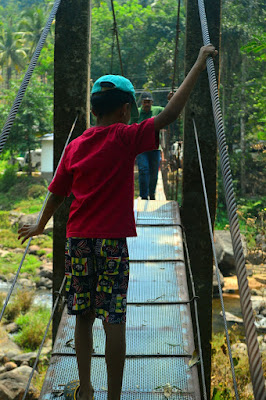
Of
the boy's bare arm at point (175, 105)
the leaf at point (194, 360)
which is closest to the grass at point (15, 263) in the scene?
the leaf at point (194, 360)

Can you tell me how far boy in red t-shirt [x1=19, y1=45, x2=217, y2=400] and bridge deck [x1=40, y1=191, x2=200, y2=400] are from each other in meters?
0.43

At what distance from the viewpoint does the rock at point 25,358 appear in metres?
6.98

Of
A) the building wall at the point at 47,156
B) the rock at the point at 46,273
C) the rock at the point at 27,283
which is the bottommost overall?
the building wall at the point at 47,156

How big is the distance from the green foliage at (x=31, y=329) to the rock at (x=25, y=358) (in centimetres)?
72

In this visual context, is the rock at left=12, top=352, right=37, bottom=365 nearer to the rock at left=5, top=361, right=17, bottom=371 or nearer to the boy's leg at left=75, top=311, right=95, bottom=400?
the rock at left=5, top=361, right=17, bottom=371

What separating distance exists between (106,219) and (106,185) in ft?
0.35

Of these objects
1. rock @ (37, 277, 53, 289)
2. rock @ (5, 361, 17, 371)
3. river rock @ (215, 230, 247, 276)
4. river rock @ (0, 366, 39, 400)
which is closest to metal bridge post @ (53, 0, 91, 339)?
river rock @ (0, 366, 39, 400)

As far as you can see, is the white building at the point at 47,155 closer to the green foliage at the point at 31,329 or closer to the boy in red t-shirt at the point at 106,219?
the green foliage at the point at 31,329

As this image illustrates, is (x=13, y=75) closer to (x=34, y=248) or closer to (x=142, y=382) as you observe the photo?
(x=34, y=248)

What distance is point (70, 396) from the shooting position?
6.35 feet

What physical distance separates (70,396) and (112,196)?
76 centimetres

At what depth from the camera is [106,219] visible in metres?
1.71

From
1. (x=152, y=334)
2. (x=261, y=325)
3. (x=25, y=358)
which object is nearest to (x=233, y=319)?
(x=261, y=325)

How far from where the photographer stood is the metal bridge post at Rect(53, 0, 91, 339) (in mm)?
3240
